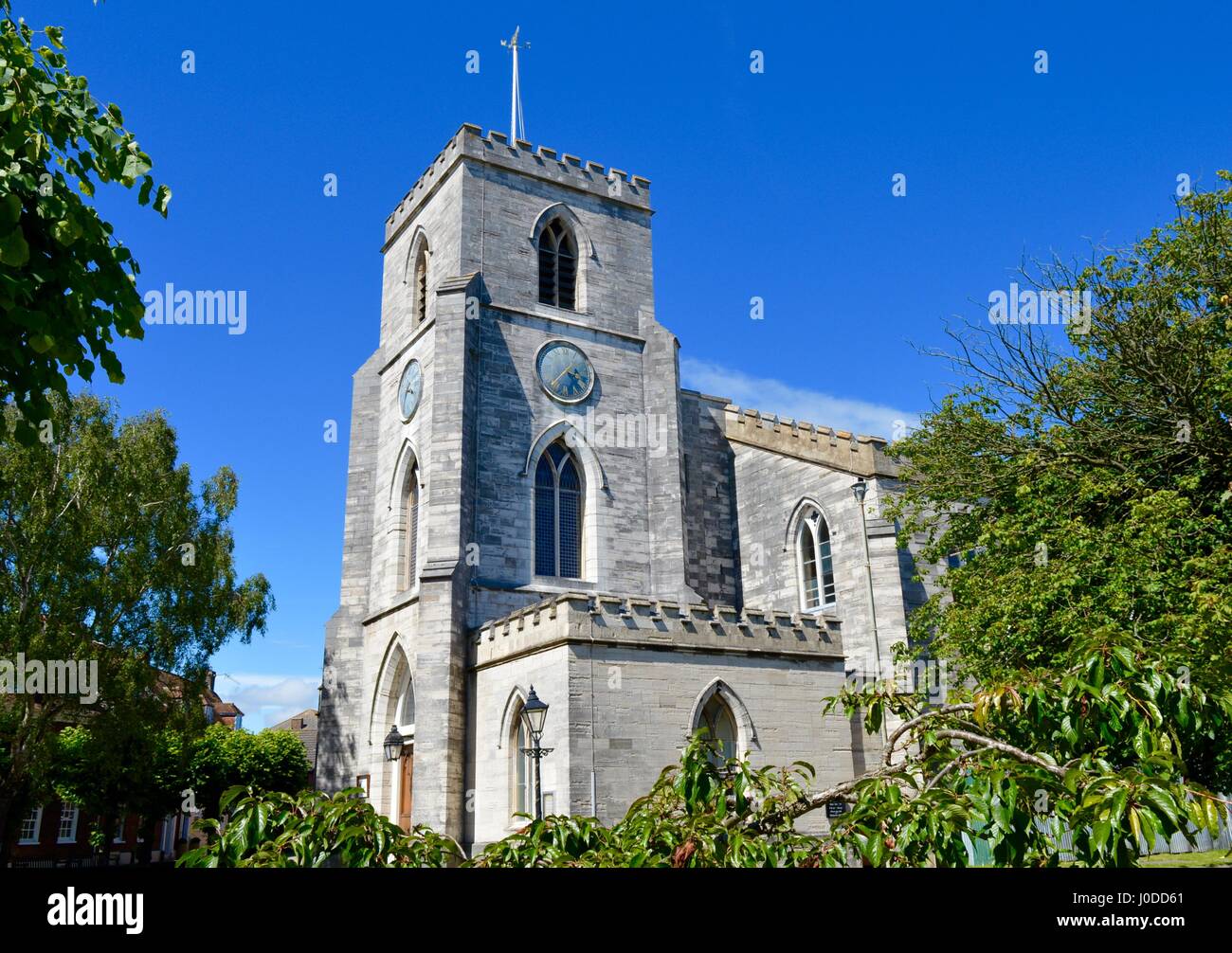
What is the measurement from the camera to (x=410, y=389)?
26.8 meters

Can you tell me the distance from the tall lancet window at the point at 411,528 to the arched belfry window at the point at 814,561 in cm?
995

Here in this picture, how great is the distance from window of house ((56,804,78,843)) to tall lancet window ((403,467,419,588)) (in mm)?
28804

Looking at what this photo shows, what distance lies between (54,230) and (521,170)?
22.6 metres

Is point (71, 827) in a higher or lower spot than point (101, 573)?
lower

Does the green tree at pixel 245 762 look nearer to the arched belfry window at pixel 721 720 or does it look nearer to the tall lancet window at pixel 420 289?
the tall lancet window at pixel 420 289

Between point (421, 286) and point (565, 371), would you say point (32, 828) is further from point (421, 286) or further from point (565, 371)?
point (565, 371)

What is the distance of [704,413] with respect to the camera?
95.0ft

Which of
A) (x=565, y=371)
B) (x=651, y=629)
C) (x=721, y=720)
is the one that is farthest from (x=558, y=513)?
(x=721, y=720)

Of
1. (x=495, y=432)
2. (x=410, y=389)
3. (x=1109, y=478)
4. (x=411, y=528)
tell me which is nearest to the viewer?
(x=1109, y=478)

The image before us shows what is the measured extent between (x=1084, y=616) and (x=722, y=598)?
1258 centimetres

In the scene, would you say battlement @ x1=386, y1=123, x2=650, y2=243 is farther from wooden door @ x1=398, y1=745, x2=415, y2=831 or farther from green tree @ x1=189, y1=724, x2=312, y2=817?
green tree @ x1=189, y1=724, x2=312, y2=817

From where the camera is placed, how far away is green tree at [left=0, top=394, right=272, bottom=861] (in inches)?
969

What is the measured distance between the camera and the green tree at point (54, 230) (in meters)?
6.27
